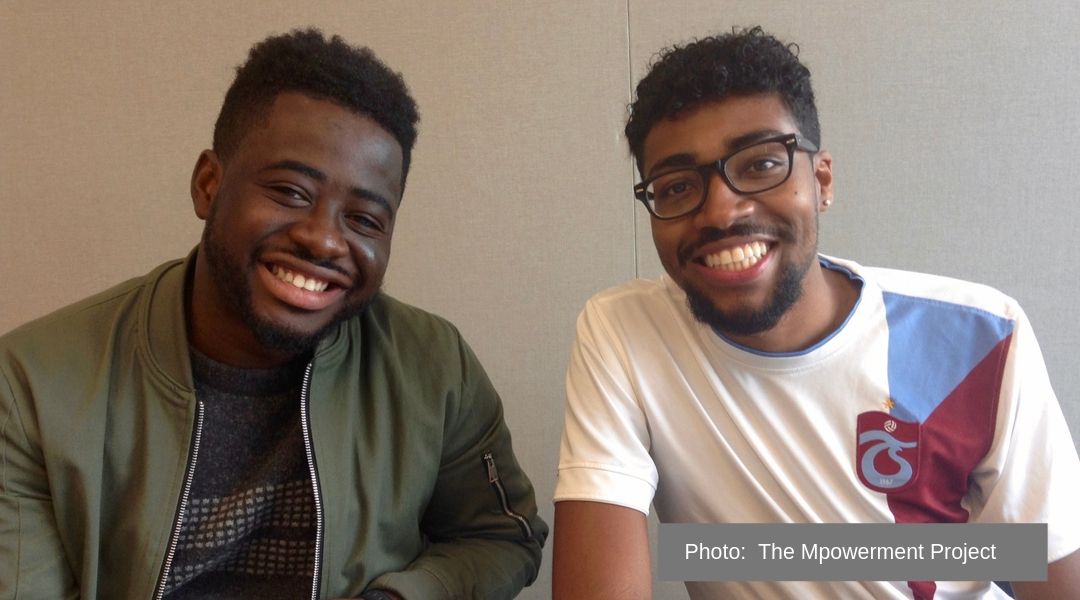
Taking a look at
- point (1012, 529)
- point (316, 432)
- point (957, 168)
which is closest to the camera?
point (1012, 529)

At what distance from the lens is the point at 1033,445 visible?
1.20 m

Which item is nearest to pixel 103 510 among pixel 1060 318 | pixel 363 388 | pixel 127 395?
pixel 127 395

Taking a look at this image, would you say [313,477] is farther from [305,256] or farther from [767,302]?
[767,302]

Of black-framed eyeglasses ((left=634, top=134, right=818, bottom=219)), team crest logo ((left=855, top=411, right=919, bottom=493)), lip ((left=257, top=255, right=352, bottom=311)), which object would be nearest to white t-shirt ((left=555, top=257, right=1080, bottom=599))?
team crest logo ((left=855, top=411, right=919, bottom=493))

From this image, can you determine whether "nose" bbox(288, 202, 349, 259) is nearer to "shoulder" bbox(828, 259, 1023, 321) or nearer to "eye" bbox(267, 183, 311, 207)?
"eye" bbox(267, 183, 311, 207)

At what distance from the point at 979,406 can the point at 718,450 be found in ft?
Answer: 1.33

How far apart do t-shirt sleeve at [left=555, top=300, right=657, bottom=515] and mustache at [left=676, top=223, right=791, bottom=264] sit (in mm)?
189

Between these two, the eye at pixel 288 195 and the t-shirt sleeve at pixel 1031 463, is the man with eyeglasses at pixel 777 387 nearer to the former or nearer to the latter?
the t-shirt sleeve at pixel 1031 463

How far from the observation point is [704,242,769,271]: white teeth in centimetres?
121

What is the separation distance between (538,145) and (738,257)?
0.79 m

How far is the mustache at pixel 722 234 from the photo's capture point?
3.94 ft

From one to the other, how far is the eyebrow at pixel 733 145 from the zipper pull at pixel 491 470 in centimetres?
61

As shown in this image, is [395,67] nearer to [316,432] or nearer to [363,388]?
[363,388]

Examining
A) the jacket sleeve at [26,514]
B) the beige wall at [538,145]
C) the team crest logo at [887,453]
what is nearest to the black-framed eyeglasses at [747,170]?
the team crest logo at [887,453]
